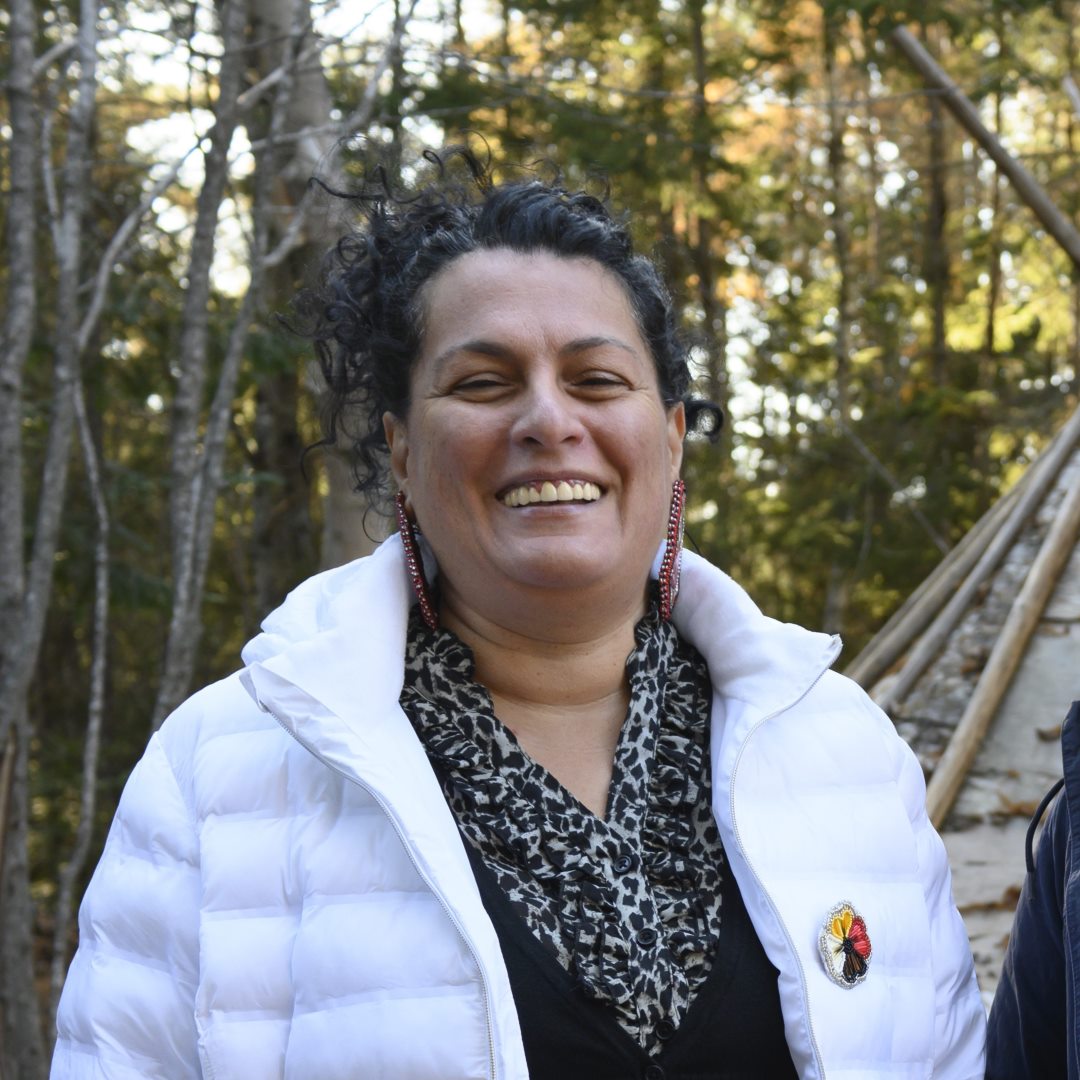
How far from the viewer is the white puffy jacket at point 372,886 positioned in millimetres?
1464

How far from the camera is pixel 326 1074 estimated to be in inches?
56.8

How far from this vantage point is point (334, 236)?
14.7 feet

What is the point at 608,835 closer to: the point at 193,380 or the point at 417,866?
the point at 417,866

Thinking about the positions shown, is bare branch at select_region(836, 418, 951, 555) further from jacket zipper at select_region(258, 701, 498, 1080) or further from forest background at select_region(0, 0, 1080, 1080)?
jacket zipper at select_region(258, 701, 498, 1080)

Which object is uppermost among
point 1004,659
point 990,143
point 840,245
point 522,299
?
point 840,245

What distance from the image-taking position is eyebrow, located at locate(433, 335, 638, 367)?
171 cm

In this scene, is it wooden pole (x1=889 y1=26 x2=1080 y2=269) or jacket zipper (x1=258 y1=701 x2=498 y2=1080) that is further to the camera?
wooden pole (x1=889 y1=26 x2=1080 y2=269)

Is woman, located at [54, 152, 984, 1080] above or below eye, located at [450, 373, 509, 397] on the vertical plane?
below

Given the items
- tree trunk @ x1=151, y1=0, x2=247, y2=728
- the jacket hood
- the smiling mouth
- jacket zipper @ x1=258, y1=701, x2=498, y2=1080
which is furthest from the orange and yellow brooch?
tree trunk @ x1=151, y1=0, x2=247, y2=728

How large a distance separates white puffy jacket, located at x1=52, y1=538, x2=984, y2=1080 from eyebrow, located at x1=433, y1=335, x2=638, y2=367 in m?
0.31

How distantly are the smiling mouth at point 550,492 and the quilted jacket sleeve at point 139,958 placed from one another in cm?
55

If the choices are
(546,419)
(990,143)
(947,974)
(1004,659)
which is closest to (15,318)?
(546,419)

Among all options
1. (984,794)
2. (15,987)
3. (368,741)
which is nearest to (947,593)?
(984,794)

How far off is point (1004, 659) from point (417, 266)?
10.5 feet
